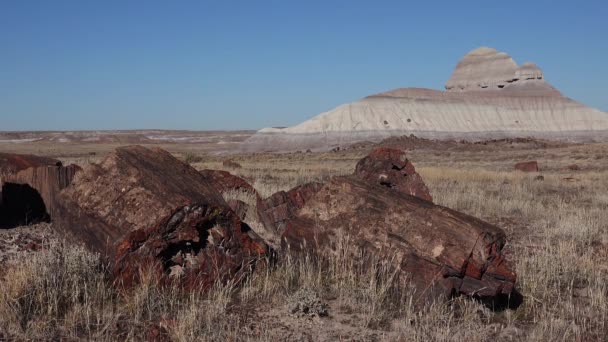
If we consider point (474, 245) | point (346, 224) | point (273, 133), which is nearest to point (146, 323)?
point (346, 224)

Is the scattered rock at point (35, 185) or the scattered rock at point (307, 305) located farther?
the scattered rock at point (35, 185)

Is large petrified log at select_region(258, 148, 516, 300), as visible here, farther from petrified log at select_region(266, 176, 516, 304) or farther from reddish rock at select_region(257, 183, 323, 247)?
reddish rock at select_region(257, 183, 323, 247)

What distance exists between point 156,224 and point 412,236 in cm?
223

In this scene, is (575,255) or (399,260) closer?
(399,260)

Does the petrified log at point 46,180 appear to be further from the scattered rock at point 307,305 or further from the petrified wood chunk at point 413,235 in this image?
the scattered rock at point 307,305

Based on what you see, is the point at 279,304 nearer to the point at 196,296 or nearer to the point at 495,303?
the point at 196,296

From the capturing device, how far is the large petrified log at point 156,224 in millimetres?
4691

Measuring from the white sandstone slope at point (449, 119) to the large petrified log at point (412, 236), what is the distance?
5238 cm

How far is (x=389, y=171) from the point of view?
34.3 ft

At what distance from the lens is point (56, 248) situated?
5.39 metres

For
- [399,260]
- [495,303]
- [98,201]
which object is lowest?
[495,303]

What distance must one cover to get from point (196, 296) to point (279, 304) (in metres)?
0.72

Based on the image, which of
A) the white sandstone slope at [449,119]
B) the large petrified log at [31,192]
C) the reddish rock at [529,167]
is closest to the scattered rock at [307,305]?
the large petrified log at [31,192]

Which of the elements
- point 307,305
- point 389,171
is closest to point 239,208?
point 389,171
